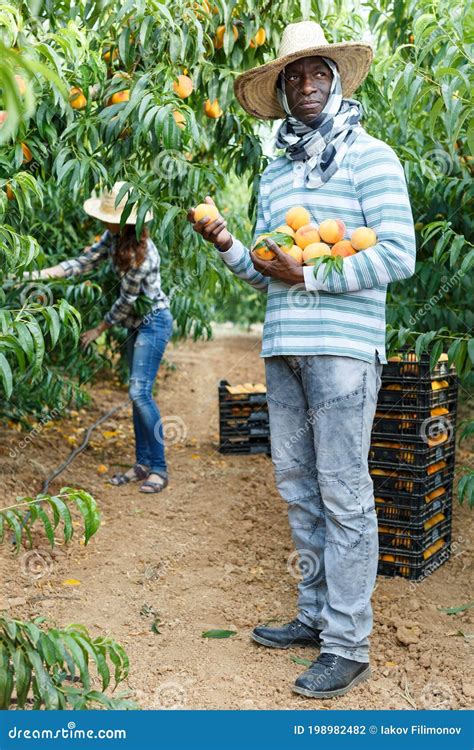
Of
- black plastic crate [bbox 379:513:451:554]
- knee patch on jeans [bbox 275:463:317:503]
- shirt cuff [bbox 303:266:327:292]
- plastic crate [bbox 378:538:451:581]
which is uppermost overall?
shirt cuff [bbox 303:266:327:292]

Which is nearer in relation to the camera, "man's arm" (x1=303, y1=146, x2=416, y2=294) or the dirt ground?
"man's arm" (x1=303, y1=146, x2=416, y2=294)

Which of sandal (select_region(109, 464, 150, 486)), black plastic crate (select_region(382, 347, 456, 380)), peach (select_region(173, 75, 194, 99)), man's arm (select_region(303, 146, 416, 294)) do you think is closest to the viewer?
man's arm (select_region(303, 146, 416, 294))

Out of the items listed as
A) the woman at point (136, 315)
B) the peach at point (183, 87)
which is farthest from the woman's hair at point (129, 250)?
the peach at point (183, 87)

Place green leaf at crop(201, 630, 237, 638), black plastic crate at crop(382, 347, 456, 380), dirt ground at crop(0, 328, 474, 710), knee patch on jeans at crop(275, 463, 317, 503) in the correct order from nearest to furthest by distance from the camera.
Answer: dirt ground at crop(0, 328, 474, 710)
knee patch on jeans at crop(275, 463, 317, 503)
green leaf at crop(201, 630, 237, 638)
black plastic crate at crop(382, 347, 456, 380)

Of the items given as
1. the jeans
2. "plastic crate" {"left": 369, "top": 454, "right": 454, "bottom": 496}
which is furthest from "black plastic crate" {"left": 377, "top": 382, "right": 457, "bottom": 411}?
the jeans

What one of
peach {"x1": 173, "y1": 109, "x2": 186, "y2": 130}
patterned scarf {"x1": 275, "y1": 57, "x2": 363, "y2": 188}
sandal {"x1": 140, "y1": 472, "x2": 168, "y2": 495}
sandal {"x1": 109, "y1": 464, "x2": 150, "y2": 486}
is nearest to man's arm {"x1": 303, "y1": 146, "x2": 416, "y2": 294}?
patterned scarf {"x1": 275, "y1": 57, "x2": 363, "y2": 188}

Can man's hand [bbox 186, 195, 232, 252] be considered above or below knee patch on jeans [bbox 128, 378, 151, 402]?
above

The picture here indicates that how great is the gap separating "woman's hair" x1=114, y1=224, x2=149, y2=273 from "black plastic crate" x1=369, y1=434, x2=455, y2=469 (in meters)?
1.92

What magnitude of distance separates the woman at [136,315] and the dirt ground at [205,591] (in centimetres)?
26

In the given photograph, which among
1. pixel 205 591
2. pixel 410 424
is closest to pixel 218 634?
pixel 205 591

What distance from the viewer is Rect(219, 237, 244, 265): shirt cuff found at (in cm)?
273

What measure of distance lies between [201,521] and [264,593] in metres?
0.99

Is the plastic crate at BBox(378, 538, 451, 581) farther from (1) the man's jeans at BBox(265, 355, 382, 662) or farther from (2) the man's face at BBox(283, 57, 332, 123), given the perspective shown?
(2) the man's face at BBox(283, 57, 332, 123)

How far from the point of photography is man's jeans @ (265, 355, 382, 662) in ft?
8.13
